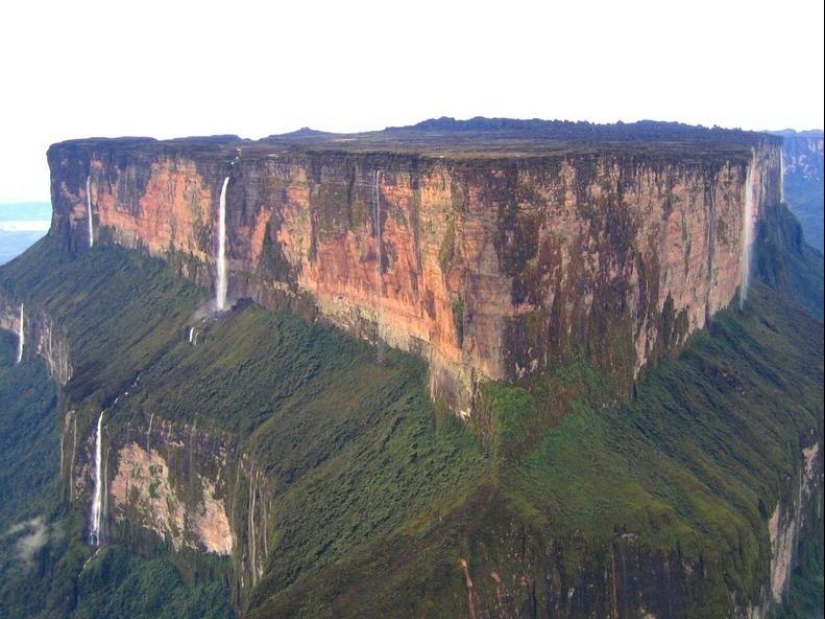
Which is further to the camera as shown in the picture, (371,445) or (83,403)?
(83,403)

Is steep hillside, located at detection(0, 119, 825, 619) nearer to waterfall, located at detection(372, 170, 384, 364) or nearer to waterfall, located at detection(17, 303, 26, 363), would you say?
waterfall, located at detection(372, 170, 384, 364)

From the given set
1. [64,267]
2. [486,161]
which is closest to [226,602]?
[486,161]

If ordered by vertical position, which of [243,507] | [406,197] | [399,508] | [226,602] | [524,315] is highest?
[406,197]

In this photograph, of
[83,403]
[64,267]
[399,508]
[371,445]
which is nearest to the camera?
[399,508]

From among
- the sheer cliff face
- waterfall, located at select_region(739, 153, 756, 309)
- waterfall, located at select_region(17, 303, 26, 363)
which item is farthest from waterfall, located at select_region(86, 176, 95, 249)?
waterfall, located at select_region(739, 153, 756, 309)

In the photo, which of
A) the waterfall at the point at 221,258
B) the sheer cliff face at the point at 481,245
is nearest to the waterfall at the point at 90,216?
the sheer cliff face at the point at 481,245

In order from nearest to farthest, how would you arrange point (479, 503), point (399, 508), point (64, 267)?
point (479, 503)
point (399, 508)
point (64, 267)

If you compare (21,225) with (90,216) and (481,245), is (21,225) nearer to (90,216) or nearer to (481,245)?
(90,216)

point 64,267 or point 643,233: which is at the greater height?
point 643,233

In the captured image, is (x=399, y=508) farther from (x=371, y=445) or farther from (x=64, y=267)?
(x=64, y=267)
